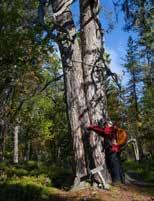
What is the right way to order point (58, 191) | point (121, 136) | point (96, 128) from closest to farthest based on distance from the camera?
point (58, 191) < point (96, 128) < point (121, 136)

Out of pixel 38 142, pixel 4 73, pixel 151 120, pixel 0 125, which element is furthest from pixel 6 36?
pixel 38 142

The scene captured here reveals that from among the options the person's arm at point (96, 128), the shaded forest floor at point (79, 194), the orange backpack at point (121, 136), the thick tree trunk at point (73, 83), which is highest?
the thick tree trunk at point (73, 83)

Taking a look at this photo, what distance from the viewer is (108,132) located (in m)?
12.8

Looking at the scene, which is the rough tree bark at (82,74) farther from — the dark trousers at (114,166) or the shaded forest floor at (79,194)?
the shaded forest floor at (79,194)

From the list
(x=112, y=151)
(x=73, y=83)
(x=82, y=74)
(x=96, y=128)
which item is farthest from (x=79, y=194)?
(x=82, y=74)

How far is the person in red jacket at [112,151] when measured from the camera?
12.8m

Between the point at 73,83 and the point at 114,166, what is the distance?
8.85 ft

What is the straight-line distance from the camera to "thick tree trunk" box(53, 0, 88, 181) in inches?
507

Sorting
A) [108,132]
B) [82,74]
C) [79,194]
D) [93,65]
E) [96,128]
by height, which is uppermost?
[93,65]

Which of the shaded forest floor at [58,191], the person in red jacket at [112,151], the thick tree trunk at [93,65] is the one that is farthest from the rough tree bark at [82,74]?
the shaded forest floor at [58,191]

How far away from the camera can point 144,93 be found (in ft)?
164

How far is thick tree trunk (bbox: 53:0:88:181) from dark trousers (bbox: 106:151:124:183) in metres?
0.72

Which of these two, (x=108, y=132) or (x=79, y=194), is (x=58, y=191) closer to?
(x=79, y=194)

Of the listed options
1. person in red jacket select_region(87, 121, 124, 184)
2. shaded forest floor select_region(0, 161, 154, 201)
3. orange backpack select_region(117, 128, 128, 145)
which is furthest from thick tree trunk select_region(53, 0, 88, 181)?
orange backpack select_region(117, 128, 128, 145)
